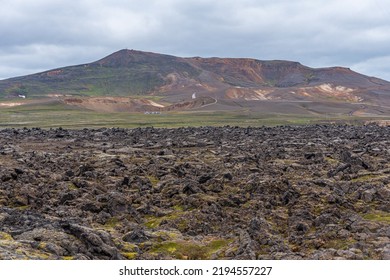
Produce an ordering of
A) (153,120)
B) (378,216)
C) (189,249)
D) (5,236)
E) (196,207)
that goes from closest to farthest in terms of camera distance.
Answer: (5,236), (189,249), (378,216), (196,207), (153,120)

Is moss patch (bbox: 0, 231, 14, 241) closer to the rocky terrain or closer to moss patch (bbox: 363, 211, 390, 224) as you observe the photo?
the rocky terrain

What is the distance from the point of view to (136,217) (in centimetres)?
1831

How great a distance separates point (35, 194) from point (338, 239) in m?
11.7

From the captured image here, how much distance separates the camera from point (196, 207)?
19.7 meters

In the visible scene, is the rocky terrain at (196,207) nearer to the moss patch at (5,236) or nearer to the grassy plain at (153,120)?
the moss patch at (5,236)

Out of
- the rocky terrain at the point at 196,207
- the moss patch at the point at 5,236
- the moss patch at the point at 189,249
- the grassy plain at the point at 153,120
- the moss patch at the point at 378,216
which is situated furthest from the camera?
the grassy plain at the point at 153,120

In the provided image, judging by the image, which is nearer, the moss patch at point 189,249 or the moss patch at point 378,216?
the moss patch at point 189,249

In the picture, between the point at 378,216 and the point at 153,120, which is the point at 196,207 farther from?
the point at 153,120

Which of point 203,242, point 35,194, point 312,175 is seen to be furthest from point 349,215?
point 35,194

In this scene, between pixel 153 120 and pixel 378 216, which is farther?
pixel 153 120

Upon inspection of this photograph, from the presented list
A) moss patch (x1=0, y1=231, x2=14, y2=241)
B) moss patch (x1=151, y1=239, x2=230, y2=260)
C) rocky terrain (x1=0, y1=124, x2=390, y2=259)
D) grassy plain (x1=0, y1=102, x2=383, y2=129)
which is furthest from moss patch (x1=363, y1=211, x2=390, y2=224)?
grassy plain (x1=0, y1=102, x2=383, y2=129)

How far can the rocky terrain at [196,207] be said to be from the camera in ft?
44.2

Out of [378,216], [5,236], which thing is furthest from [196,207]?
[5,236]

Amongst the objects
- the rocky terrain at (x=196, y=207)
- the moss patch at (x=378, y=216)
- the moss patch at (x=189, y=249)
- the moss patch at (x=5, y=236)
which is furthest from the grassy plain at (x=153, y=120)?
the moss patch at (x=5, y=236)
